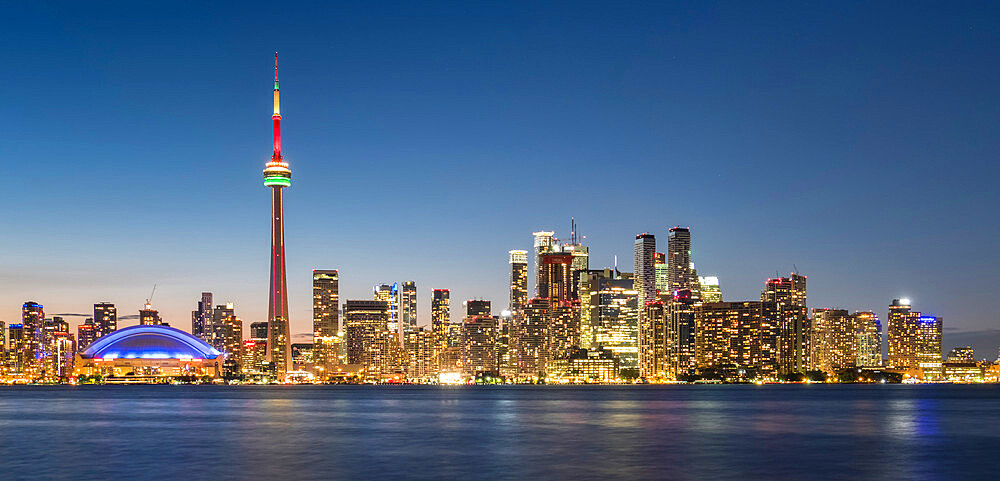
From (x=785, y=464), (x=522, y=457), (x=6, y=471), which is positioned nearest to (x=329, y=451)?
(x=522, y=457)

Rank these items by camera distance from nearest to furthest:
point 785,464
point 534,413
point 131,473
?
point 131,473, point 785,464, point 534,413

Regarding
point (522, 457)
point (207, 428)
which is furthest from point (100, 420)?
point (522, 457)

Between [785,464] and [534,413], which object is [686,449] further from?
[534,413]

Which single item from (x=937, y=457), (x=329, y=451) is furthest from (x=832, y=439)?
(x=329, y=451)

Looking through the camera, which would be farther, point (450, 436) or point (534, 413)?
point (534, 413)

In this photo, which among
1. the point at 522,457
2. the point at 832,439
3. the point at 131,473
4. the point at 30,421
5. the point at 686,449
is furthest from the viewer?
the point at 30,421

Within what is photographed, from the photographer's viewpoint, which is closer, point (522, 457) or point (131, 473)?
point (131, 473)

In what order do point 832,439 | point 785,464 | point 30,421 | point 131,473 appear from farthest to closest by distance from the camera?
point 30,421 < point 832,439 < point 785,464 < point 131,473

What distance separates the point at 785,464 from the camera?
209 feet

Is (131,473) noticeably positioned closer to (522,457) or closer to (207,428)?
(522,457)

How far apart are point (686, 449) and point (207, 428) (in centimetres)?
4842

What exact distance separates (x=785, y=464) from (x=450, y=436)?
33.9 m

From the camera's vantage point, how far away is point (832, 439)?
278ft

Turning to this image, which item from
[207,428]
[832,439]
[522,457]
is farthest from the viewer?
[207,428]
